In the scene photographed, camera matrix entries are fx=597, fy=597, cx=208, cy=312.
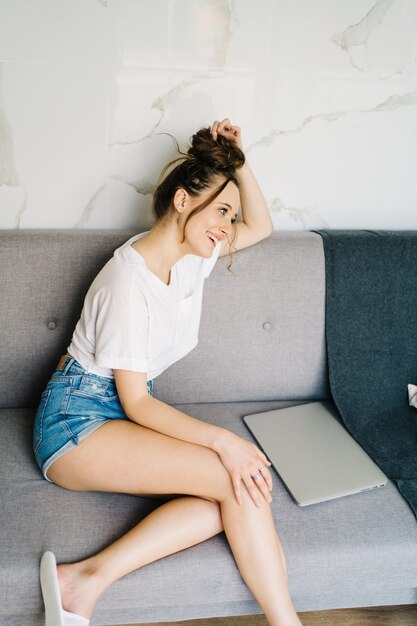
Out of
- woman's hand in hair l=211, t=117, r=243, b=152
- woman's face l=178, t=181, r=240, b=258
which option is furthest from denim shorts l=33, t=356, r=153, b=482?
woman's hand in hair l=211, t=117, r=243, b=152

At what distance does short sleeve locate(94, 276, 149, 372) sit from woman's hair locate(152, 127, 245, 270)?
0.23 meters

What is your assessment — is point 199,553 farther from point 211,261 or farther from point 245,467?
point 211,261

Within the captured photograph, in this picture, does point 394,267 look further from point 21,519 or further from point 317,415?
point 21,519

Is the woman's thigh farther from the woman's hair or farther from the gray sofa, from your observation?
the woman's hair

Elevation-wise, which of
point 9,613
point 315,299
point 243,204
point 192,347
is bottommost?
point 9,613

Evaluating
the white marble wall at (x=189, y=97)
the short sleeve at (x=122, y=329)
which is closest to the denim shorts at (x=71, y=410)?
the short sleeve at (x=122, y=329)

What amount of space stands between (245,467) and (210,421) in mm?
360

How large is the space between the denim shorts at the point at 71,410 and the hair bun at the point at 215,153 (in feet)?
1.91

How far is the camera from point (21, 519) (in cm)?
131

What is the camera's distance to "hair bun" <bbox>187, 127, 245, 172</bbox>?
1.46m

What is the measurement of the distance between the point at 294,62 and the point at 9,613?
1568mm

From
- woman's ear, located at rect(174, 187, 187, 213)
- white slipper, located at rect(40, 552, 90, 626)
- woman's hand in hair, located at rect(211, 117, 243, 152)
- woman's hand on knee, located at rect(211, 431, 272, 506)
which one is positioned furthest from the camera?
woman's hand in hair, located at rect(211, 117, 243, 152)

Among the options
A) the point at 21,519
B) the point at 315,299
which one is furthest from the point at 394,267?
the point at 21,519

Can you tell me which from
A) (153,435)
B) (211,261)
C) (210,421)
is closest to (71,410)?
(153,435)
